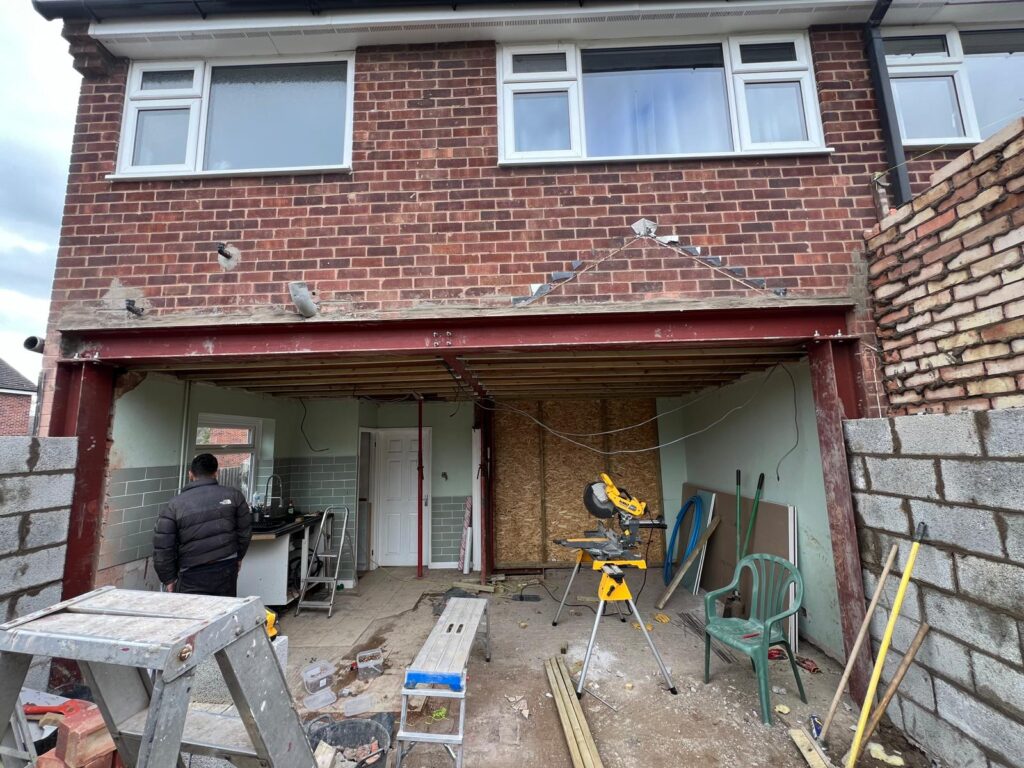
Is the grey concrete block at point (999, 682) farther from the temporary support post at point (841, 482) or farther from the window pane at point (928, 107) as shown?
the window pane at point (928, 107)

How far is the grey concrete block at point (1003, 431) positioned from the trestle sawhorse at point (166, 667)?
10.7 ft

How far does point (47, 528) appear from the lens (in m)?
3.04

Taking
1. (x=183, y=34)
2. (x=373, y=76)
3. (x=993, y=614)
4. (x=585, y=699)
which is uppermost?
(x=183, y=34)

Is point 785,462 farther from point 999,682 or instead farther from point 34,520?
point 34,520

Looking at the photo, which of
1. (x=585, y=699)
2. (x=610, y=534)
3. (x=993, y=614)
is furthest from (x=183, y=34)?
(x=993, y=614)

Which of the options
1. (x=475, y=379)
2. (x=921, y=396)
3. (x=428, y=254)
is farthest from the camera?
(x=475, y=379)

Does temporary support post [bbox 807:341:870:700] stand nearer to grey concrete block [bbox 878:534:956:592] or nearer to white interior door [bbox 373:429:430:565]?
grey concrete block [bbox 878:534:956:592]

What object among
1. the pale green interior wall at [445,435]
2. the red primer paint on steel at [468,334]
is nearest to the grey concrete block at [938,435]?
the red primer paint on steel at [468,334]

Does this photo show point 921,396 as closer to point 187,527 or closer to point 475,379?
point 475,379

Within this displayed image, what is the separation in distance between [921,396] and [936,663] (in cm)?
158

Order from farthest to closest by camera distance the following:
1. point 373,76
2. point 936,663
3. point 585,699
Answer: point 373,76
point 585,699
point 936,663

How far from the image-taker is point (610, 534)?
3.82 meters

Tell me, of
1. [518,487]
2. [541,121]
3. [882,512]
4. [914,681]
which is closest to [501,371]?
[541,121]

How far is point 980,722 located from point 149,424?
240 inches
